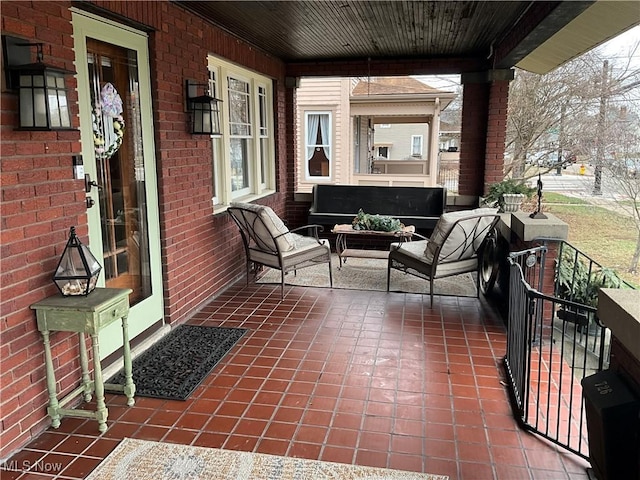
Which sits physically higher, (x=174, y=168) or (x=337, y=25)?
(x=337, y=25)

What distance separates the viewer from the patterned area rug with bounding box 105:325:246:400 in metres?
3.20

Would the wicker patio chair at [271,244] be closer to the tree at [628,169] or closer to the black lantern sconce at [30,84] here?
the black lantern sconce at [30,84]

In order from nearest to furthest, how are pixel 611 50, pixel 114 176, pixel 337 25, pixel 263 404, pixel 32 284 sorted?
1. pixel 32 284
2. pixel 263 404
3. pixel 114 176
4. pixel 337 25
5. pixel 611 50

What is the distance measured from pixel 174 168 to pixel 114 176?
72cm

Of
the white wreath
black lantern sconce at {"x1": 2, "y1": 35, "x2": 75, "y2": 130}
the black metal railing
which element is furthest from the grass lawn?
black lantern sconce at {"x1": 2, "y1": 35, "x2": 75, "y2": 130}

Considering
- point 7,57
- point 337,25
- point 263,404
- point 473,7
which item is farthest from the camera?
point 337,25

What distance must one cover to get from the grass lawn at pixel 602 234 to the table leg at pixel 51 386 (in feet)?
27.1

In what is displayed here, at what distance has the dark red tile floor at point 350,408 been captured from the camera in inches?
98.4

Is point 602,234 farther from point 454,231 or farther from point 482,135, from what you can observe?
point 454,231

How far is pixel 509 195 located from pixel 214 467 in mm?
4563

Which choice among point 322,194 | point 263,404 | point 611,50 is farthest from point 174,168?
point 611,50

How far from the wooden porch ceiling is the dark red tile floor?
2512 mm

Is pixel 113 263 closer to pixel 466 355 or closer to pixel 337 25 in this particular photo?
pixel 466 355

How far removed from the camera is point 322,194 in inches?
303
